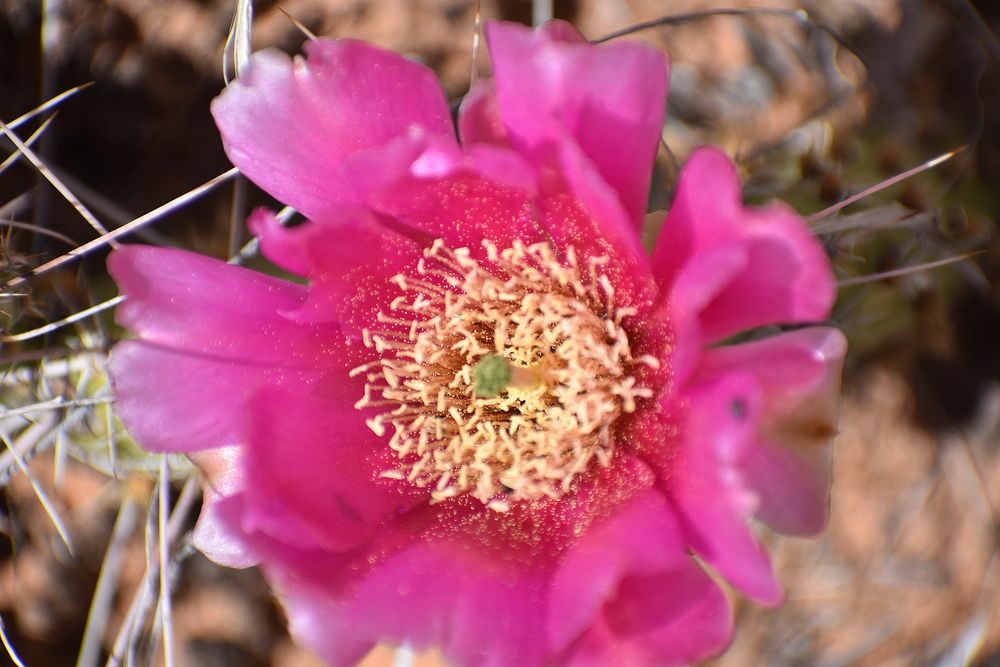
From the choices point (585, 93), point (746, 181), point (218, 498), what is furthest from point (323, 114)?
point (746, 181)

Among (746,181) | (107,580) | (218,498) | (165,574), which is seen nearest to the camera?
(218,498)

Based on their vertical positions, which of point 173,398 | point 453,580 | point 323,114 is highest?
point 323,114

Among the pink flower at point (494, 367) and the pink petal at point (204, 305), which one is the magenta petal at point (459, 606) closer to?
the pink flower at point (494, 367)

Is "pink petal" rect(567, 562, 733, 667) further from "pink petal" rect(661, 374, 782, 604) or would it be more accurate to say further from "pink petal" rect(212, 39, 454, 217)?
"pink petal" rect(212, 39, 454, 217)

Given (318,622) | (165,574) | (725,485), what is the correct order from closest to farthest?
(725,485) → (318,622) → (165,574)

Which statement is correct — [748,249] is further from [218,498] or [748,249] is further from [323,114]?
[218,498]

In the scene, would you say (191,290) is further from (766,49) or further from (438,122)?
(766,49)

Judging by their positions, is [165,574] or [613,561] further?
[165,574]
